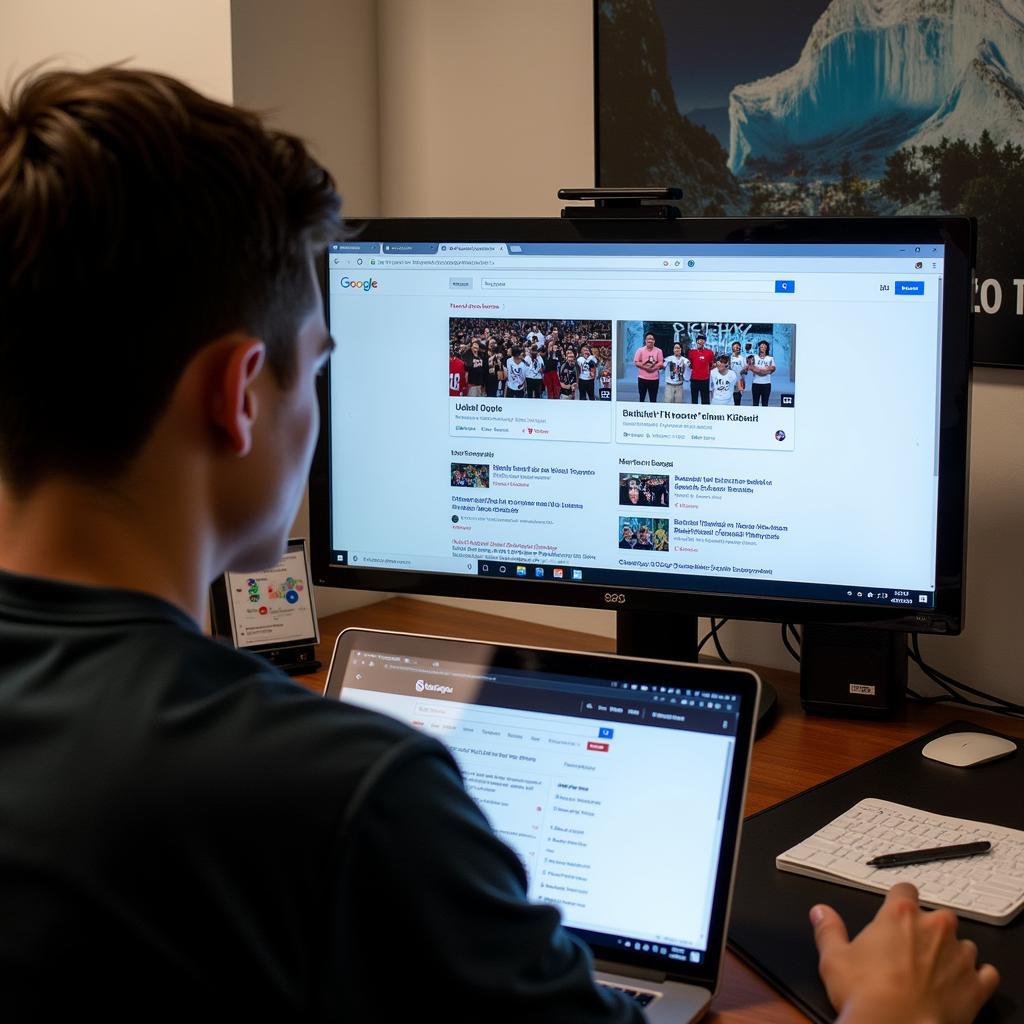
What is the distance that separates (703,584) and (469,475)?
0.27 meters

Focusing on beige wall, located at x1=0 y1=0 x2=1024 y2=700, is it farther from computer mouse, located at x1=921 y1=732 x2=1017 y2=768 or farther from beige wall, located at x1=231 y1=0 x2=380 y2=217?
computer mouse, located at x1=921 y1=732 x2=1017 y2=768

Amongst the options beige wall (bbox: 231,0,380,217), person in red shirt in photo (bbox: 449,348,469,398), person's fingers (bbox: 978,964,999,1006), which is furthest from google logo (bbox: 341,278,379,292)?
person's fingers (bbox: 978,964,999,1006)

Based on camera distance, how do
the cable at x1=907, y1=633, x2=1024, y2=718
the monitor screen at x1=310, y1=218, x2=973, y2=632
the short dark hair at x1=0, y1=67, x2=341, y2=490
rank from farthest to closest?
1. the cable at x1=907, y1=633, x2=1024, y2=718
2. the monitor screen at x1=310, y1=218, x2=973, y2=632
3. the short dark hair at x1=0, y1=67, x2=341, y2=490

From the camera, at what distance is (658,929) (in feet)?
3.19

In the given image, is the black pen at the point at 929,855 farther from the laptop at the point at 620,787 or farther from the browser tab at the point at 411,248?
the browser tab at the point at 411,248

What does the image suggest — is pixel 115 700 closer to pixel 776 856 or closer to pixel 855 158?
pixel 776 856

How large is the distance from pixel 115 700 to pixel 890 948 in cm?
58

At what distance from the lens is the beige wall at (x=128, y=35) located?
169cm

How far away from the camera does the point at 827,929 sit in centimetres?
97

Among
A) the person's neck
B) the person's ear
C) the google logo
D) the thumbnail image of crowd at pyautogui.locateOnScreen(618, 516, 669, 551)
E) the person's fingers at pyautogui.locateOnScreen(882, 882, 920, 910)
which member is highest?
the google logo

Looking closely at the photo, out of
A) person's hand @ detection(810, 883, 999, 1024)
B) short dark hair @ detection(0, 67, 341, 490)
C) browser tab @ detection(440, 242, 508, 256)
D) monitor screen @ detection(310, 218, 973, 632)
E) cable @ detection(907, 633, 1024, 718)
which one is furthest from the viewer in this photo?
cable @ detection(907, 633, 1024, 718)

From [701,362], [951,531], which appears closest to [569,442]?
[701,362]

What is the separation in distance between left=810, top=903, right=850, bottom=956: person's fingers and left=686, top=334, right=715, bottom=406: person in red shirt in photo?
0.52 meters

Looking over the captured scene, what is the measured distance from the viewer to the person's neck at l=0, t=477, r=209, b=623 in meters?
0.69
